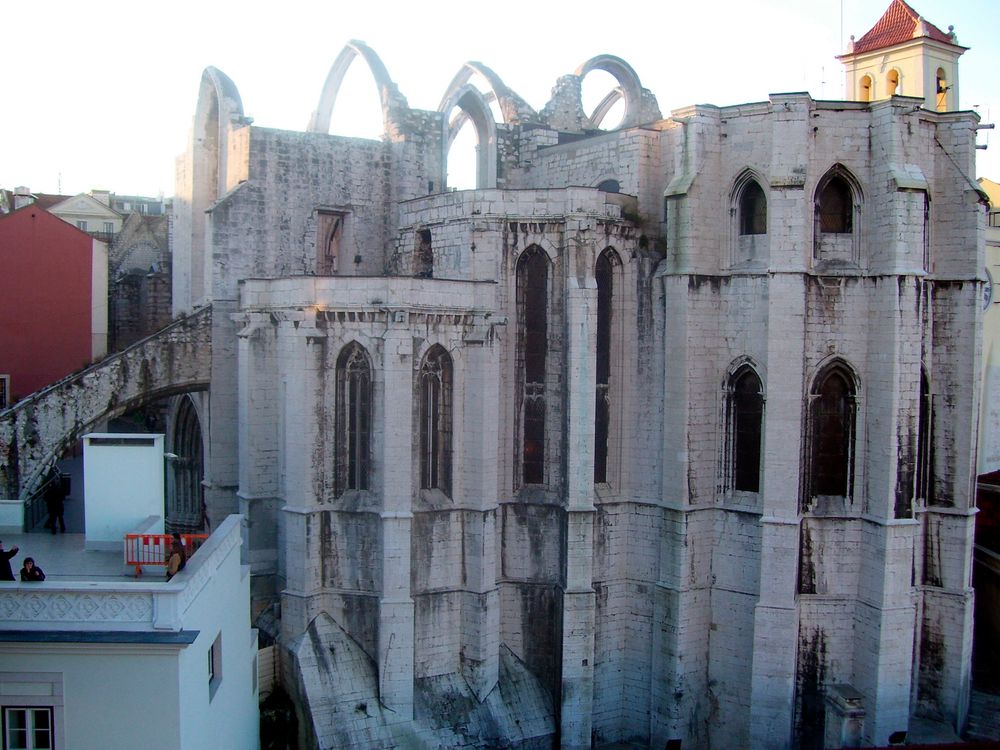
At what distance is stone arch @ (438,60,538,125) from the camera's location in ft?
85.3

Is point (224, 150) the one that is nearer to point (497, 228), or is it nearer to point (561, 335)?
point (497, 228)

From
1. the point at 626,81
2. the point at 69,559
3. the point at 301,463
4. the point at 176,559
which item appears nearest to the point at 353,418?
the point at 301,463

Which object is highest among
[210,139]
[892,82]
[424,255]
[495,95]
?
[892,82]

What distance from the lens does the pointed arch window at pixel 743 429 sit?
68.5 ft

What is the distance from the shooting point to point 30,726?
12.2 metres

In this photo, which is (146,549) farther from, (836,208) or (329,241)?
(836,208)

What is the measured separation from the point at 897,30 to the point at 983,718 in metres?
31.0

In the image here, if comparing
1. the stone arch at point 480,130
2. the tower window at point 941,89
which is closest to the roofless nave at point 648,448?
the stone arch at point 480,130

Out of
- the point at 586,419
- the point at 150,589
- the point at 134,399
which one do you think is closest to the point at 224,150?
the point at 134,399

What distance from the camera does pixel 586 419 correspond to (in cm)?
2083

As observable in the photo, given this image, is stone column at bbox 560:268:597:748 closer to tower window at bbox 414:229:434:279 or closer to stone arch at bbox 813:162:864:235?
tower window at bbox 414:229:434:279

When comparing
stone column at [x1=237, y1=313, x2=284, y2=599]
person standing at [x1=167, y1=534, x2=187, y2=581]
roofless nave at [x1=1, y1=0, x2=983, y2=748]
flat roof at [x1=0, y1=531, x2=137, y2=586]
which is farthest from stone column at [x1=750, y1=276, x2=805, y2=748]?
flat roof at [x1=0, y1=531, x2=137, y2=586]

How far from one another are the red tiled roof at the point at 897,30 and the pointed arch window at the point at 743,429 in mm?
27163

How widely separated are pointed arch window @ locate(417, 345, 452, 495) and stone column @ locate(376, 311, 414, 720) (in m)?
0.82
